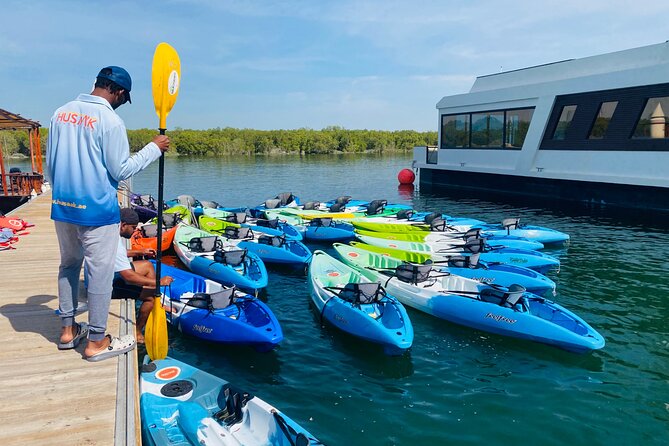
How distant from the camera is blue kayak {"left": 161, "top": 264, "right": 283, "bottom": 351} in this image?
802cm

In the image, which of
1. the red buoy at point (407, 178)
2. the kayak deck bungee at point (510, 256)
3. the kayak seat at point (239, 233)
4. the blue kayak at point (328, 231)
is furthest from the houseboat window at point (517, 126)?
the kayak seat at point (239, 233)

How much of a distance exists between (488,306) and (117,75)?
7794mm

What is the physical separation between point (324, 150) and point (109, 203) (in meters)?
98.1

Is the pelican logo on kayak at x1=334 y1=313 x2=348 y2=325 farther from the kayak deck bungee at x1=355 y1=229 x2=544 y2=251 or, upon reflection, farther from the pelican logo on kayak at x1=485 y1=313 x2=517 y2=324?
the kayak deck bungee at x1=355 y1=229 x2=544 y2=251

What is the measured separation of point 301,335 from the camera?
9469 mm

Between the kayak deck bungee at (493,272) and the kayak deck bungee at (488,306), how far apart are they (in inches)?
33.4

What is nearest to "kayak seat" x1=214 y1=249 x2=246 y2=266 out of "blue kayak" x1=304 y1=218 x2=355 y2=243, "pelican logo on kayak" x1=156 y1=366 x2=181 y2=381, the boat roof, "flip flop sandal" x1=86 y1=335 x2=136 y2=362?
"blue kayak" x1=304 y1=218 x2=355 y2=243

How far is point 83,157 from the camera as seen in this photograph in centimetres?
405

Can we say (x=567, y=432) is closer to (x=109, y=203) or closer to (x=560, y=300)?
(x=560, y=300)

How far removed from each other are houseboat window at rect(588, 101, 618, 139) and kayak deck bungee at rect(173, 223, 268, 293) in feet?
63.0

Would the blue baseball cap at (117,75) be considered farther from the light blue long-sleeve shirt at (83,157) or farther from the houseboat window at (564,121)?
the houseboat window at (564,121)

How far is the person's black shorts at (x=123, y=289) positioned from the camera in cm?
519

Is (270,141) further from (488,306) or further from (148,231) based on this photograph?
(488,306)

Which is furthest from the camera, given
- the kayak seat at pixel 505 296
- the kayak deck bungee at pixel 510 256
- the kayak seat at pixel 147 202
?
the kayak seat at pixel 147 202
